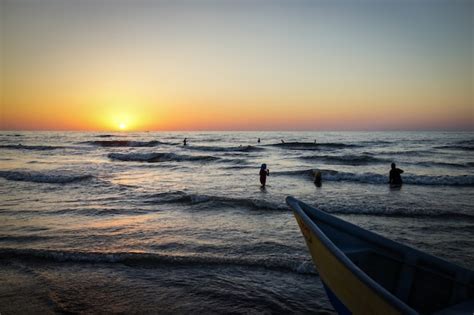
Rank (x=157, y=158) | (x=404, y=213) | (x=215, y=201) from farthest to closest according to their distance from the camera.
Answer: (x=157, y=158) → (x=215, y=201) → (x=404, y=213)

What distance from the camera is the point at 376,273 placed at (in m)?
4.63

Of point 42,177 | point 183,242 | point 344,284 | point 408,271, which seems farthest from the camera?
point 42,177

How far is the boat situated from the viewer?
137 inches

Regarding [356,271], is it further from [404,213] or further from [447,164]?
[447,164]

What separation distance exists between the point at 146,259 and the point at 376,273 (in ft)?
16.8

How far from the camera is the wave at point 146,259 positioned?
285 inches

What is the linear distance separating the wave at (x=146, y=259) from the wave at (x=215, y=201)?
19.9ft

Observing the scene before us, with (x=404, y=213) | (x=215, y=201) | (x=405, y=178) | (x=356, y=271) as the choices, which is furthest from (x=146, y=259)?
(x=405, y=178)

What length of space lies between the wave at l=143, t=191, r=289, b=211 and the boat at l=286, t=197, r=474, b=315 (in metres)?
8.53

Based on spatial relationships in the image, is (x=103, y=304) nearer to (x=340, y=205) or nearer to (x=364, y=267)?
(x=364, y=267)

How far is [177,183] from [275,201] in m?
8.76

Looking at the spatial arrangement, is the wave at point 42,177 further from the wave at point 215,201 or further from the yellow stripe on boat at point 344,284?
the yellow stripe on boat at point 344,284

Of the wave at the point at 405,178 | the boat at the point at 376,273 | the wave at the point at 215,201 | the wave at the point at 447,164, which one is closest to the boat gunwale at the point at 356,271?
the boat at the point at 376,273

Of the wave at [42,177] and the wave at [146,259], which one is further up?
the wave at [42,177]
